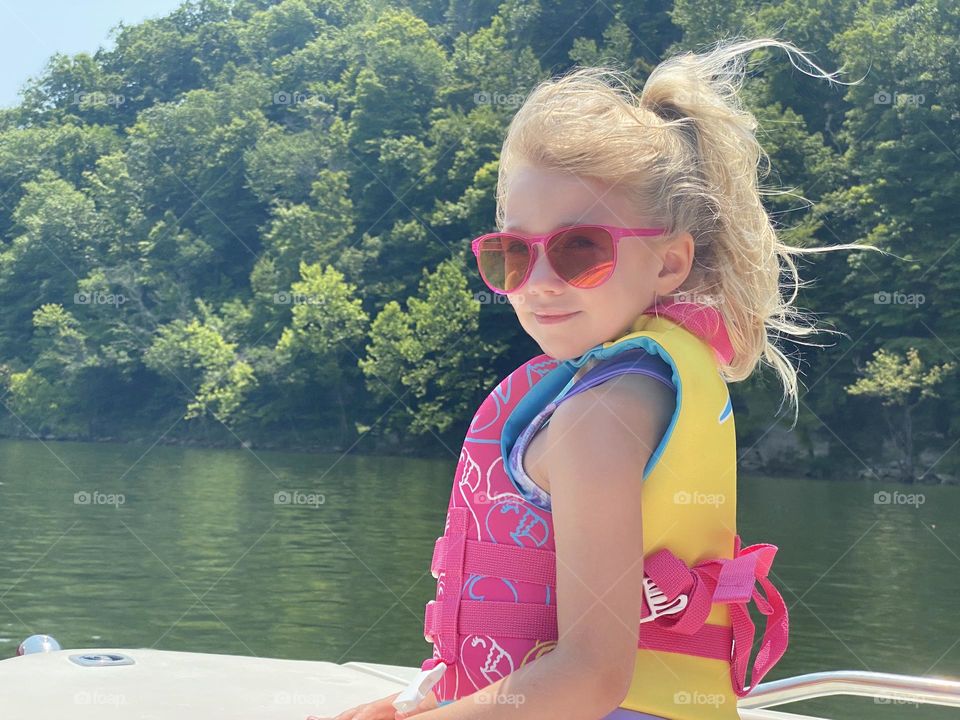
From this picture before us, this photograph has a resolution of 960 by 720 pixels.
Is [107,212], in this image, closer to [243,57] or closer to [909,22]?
[243,57]

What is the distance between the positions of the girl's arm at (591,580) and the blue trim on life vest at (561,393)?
0.06 meters

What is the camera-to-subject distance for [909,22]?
121 feet

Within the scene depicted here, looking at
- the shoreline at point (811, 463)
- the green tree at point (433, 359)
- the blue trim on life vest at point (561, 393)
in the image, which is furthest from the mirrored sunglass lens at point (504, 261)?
the green tree at point (433, 359)

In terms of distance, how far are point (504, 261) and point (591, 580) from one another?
454 mm

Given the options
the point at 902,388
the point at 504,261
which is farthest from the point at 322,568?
the point at 902,388

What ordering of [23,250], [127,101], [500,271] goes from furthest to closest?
[127,101]
[23,250]
[500,271]

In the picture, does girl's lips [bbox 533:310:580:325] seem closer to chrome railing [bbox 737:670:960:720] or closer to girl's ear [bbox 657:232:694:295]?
girl's ear [bbox 657:232:694:295]

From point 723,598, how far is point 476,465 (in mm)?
304

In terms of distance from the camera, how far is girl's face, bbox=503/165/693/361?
1483 mm

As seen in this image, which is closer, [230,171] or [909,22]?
[909,22]

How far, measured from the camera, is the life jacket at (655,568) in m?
1.39

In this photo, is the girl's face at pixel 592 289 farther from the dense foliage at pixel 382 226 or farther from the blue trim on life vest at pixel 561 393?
the dense foliage at pixel 382 226

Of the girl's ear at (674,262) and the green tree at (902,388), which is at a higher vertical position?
the girl's ear at (674,262)

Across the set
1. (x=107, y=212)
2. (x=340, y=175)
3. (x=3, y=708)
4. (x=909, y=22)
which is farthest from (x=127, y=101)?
(x=3, y=708)
